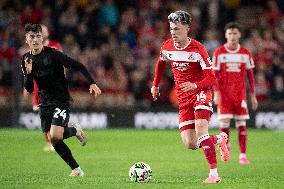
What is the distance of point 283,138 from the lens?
18.6 m

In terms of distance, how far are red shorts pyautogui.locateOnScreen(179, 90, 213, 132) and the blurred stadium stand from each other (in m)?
9.82

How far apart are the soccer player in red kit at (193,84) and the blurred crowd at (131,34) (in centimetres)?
1011

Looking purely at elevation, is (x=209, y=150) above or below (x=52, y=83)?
below

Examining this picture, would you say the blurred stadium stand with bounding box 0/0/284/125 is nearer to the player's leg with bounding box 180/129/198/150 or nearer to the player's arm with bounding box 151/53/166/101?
the player's arm with bounding box 151/53/166/101

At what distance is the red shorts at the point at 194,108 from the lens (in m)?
10.8

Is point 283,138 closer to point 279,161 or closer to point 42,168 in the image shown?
point 279,161

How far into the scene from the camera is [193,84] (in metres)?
10.3

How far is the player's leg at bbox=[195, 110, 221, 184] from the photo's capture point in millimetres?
10594

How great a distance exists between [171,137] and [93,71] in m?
3.54

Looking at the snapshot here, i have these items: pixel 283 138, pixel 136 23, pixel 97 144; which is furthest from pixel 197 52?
pixel 136 23

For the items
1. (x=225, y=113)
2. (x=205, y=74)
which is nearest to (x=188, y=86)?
(x=205, y=74)

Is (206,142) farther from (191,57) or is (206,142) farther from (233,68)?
(233,68)

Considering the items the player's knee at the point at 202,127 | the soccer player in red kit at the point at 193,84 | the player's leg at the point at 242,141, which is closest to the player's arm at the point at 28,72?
the soccer player in red kit at the point at 193,84

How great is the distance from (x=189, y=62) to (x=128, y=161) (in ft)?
11.9
